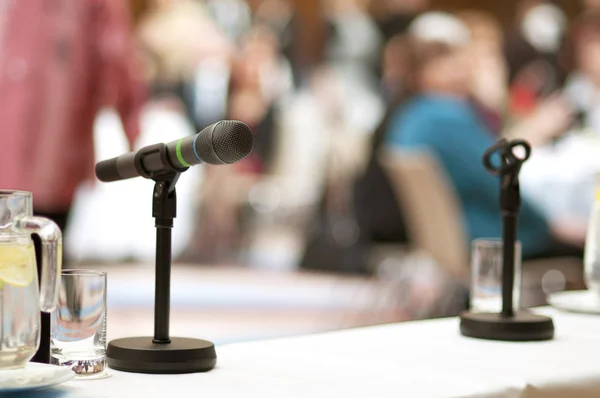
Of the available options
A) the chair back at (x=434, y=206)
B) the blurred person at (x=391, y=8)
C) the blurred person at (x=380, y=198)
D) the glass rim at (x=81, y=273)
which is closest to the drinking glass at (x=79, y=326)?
the glass rim at (x=81, y=273)

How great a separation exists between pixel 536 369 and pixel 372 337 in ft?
0.73

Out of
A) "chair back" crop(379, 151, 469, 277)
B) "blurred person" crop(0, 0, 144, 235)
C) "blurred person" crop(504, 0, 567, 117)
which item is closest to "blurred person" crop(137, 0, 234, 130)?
"blurred person" crop(504, 0, 567, 117)

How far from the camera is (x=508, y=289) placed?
3.60 feet

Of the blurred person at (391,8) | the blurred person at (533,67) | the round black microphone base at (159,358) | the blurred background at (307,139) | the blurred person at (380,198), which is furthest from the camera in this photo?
the blurred person at (391,8)

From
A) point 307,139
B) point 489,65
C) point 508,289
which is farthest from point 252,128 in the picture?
point 508,289

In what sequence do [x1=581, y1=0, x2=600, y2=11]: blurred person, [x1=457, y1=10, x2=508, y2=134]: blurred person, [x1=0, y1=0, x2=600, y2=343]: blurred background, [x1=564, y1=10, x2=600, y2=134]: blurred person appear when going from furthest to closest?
[x1=581, y1=0, x2=600, y2=11]: blurred person → [x1=457, y1=10, x2=508, y2=134]: blurred person → [x1=564, y1=10, x2=600, y2=134]: blurred person → [x1=0, y1=0, x2=600, y2=343]: blurred background

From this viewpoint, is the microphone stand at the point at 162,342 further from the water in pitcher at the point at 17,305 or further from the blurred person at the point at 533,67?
the blurred person at the point at 533,67

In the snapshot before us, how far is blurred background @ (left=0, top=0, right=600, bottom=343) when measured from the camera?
87.6 inches

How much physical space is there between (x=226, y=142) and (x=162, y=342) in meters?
0.22

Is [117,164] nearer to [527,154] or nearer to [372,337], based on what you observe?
[372,337]

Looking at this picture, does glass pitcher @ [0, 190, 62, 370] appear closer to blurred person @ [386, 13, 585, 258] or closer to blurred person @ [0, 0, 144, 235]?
blurred person @ [0, 0, 144, 235]

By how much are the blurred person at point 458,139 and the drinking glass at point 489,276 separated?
1504mm

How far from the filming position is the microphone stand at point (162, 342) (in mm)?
813

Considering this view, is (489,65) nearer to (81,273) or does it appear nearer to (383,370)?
(383,370)
